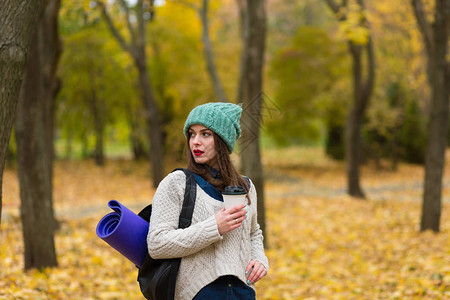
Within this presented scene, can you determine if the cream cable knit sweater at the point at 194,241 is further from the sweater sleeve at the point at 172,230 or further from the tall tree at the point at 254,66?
the tall tree at the point at 254,66

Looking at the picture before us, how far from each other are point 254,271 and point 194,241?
1.43ft

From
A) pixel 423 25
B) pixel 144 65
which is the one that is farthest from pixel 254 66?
pixel 144 65

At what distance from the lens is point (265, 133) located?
38.9ft

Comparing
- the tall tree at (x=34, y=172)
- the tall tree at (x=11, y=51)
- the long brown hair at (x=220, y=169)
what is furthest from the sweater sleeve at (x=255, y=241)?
the tall tree at (x=34, y=172)

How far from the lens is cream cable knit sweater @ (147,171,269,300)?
7.23 feet

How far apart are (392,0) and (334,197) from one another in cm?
1167

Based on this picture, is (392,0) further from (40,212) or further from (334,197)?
(40,212)

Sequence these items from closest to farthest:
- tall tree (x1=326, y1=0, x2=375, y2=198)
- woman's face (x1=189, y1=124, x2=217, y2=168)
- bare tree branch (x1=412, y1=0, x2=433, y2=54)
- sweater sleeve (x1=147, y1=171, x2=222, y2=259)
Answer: sweater sleeve (x1=147, y1=171, x2=222, y2=259), woman's face (x1=189, y1=124, x2=217, y2=168), bare tree branch (x1=412, y1=0, x2=433, y2=54), tall tree (x1=326, y1=0, x2=375, y2=198)

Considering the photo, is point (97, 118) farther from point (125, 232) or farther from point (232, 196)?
point (232, 196)

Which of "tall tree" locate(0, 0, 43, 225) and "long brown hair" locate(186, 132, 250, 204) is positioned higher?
"tall tree" locate(0, 0, 43, 225)

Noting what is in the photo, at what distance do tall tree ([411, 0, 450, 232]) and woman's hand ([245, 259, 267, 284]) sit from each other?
6.90m

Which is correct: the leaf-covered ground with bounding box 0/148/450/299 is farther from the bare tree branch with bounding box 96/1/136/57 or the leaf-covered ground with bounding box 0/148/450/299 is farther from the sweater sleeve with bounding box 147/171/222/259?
the bare tree branch with bounding box 96/1/136/57

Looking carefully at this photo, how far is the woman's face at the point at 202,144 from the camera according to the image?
7.94ft

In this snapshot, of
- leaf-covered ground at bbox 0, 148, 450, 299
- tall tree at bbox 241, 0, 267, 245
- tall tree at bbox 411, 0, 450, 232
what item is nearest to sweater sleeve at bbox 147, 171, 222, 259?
leaf-covered ground at bbox 0, 148, 450, 299
